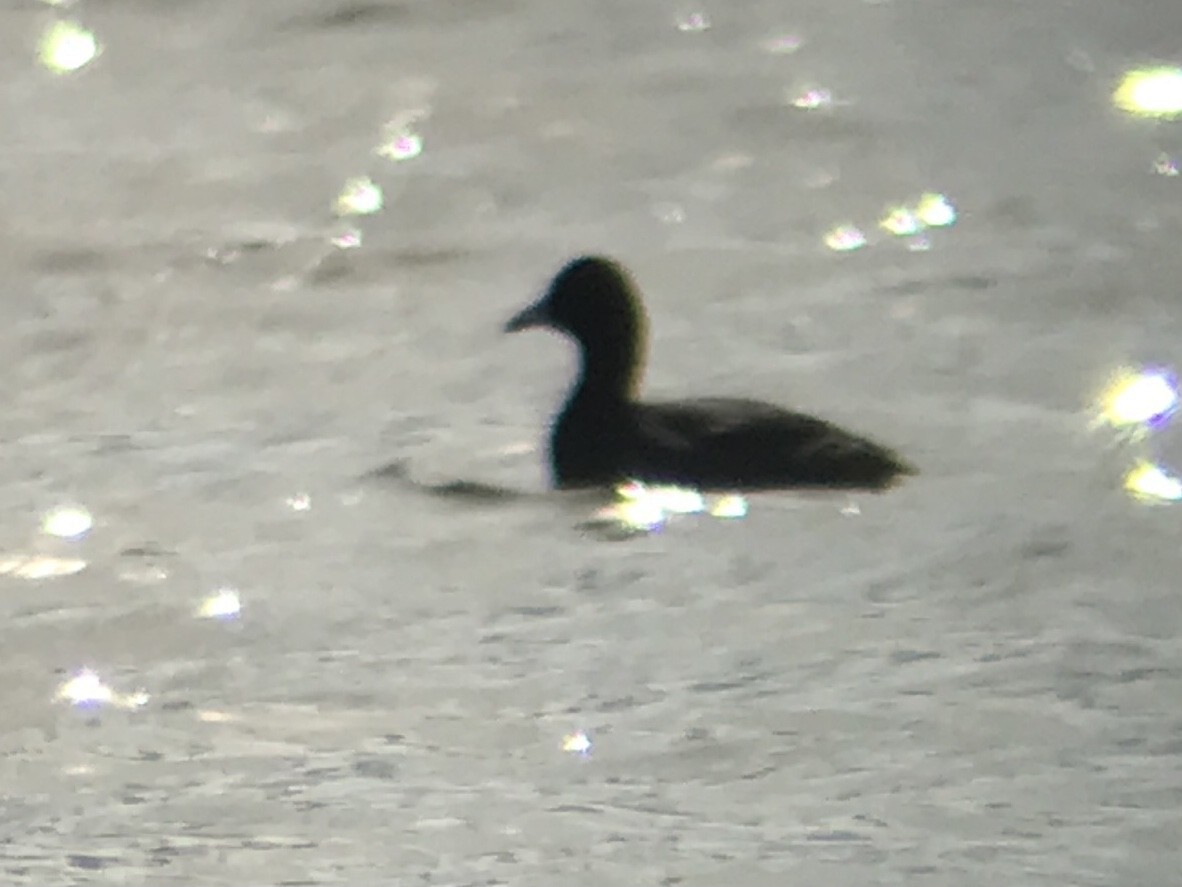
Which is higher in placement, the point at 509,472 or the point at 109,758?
the point at 509,472

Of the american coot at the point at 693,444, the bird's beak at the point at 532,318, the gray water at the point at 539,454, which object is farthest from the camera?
the bird's beak at the point at 532,318

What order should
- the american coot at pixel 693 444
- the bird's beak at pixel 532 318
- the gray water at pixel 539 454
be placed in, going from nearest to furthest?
the gray water at pixel 539 454 < the american coot at pixel 693 444 < the bird's beak at pixel 532 318

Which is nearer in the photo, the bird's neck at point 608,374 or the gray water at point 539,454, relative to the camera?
the gray water at point 539,454

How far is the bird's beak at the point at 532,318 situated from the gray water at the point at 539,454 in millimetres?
36

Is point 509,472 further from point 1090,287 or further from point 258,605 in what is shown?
point 1090,287

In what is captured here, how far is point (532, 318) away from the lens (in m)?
1.30

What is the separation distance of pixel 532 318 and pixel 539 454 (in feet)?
0.45

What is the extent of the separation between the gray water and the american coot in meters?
0.03

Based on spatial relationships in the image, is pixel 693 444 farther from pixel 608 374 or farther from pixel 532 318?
pixel 532 318

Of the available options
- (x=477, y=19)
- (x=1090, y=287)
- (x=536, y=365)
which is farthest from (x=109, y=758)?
(x=477, y=19)

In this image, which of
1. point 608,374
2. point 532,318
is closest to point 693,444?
point 608,374

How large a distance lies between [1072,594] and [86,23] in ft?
4.13

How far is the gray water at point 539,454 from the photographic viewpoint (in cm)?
93

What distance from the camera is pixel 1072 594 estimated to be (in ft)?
3.49
